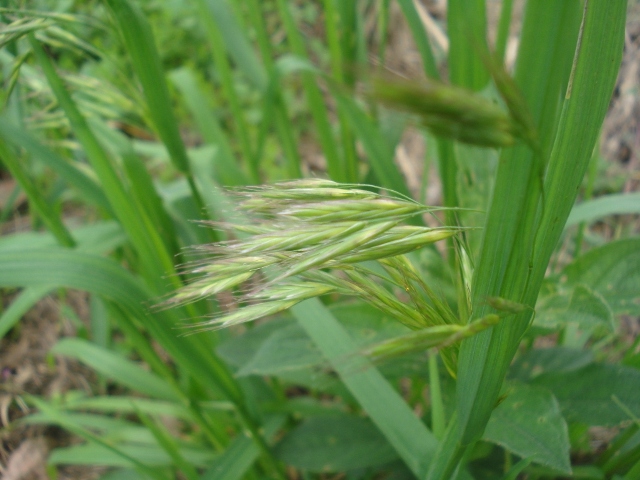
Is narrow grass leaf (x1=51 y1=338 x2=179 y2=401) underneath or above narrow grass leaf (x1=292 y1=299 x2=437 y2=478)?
underneath

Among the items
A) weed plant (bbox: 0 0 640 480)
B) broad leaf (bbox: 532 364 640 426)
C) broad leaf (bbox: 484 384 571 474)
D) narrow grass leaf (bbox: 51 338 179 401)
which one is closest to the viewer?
weed plant (bbox: 0 0 640 480)

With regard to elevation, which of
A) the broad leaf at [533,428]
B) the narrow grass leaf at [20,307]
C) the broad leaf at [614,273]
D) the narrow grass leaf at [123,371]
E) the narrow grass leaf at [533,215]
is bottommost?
the narrow grass leaf at [123,371]

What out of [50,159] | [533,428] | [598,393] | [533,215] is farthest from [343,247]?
[50,159]

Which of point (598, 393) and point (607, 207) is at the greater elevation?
point (607, 207)

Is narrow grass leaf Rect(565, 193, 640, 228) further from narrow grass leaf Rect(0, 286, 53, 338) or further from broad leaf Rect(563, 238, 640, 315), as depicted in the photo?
narrow grass leaf Rect(0, 286, 53, 338)

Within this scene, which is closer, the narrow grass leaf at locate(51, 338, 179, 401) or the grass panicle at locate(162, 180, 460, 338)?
the grass panicle at locate(162, 180, 460, 338)

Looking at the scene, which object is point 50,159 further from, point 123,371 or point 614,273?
point 614,273

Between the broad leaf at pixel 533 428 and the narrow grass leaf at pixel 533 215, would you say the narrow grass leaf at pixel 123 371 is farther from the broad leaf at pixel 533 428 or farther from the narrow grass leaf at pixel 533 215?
the narrow grass leaf at pixel 533 215

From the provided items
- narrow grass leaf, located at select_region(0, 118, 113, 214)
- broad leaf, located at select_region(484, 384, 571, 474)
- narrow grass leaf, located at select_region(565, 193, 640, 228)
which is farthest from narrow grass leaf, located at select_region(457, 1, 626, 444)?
narrow grass leaf, located at select_region(0, 118, 113, 214)

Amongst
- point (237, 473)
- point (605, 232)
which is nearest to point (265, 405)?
point (237, 473)

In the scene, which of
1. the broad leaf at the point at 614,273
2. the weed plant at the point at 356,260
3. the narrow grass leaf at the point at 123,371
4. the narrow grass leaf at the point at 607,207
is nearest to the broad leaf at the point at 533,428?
the weed plant at the point at 356,260
